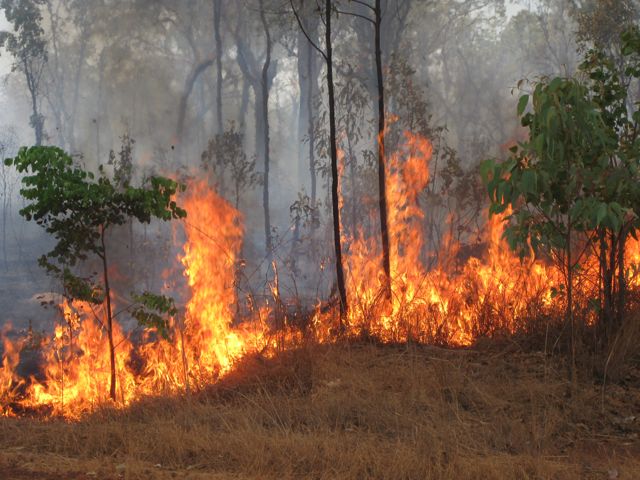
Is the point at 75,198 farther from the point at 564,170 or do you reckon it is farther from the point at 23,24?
the point at 23,24

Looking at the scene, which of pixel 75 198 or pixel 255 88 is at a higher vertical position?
pixel 255 88

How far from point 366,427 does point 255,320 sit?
4675 millimetres

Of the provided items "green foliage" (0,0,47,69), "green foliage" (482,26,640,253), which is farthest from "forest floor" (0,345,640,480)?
"green foliage" (0,0,47,69)

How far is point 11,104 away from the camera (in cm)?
7619

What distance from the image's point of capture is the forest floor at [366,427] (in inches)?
199

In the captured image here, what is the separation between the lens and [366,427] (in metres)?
6.32

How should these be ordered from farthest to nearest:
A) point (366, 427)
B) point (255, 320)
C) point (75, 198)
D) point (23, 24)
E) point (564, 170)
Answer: point (23, 24), point (255, 320), point (75, 198), point (564, 170), point (366, 427)

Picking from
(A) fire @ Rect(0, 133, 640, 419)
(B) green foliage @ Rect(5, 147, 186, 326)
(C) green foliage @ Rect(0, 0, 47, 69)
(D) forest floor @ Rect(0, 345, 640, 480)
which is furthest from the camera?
(C) green foliage @ Rect(0, 0, 47, 69)

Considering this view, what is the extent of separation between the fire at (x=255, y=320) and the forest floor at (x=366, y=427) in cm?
72

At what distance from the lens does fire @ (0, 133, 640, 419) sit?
30.0 feet

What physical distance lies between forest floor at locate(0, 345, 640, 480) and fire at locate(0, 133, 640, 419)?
716 millimetres

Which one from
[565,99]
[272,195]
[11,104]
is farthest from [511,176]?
[11,104]

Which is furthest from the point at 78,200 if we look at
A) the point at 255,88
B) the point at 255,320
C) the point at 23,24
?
the point at 23,24

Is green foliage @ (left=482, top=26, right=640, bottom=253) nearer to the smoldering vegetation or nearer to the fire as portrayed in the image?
the fire
